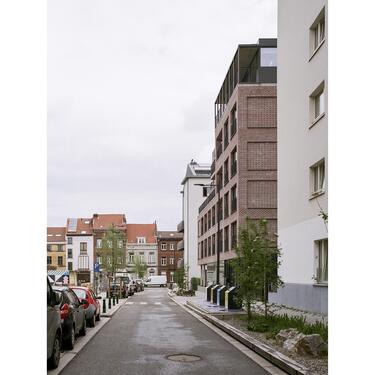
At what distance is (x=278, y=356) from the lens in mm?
10289

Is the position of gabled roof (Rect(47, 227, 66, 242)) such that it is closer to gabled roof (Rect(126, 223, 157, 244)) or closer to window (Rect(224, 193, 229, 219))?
gabled roof (Rect(126, 223, 157, 244))

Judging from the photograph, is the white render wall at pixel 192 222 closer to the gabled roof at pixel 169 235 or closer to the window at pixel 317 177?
the gabled roof at pixel 169 235

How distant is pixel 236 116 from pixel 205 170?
4548cm

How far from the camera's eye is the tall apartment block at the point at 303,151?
21625 mm

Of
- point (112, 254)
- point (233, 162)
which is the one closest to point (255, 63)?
point (233, 162)

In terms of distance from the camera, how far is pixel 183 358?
11.1 m

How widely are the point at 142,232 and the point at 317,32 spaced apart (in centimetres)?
9891

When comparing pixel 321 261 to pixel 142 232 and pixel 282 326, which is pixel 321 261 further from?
pixel 142 232

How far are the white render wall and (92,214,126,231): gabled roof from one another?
2180 centimetres

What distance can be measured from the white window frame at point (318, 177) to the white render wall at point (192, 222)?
5796cm

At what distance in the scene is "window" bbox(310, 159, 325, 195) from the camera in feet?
72.2

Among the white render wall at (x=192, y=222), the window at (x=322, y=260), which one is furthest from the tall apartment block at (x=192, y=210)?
the window at (x=322, y=260)
